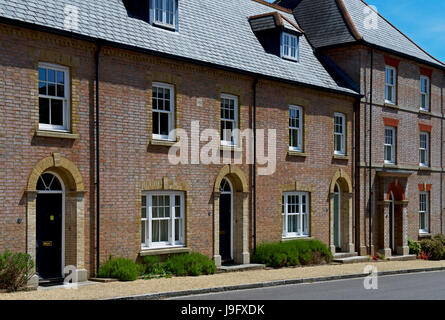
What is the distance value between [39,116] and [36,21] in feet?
7.87

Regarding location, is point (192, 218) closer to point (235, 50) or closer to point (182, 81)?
point (182, 81)

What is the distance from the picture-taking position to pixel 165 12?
20281 mm

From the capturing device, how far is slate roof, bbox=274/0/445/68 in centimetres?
2823

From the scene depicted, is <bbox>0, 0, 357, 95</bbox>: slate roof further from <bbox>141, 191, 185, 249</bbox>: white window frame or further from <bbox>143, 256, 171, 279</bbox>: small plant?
<bbox>143, 256, 171, 279</bbox>: small plant

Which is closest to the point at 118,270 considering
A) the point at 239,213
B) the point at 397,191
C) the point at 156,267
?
the point at 156,267

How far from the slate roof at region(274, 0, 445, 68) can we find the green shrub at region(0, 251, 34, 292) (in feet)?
59.3

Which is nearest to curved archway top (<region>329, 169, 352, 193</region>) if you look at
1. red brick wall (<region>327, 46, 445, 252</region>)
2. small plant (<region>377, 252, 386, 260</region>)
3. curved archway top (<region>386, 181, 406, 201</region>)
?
red brick wall (<region>327, 46, 445, 252</region>)

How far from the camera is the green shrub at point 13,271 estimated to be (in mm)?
14320

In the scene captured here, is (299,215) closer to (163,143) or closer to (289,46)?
(289,46)

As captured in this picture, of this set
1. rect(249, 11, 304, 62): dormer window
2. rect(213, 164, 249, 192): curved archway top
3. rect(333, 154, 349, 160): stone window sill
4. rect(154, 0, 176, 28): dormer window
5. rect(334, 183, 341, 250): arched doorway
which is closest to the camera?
rect(154, 0, 176, 28): dormer window

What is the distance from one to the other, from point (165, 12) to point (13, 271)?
9.89m

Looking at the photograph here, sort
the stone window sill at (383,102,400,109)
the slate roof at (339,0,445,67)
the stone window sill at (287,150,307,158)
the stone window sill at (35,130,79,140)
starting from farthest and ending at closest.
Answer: the slate roof at (339,0,445,67)
the stone window sill at (383,102,400,109)
the stone window sill at (287,150,307,158)
the stone window sill at (35,130,79,140)

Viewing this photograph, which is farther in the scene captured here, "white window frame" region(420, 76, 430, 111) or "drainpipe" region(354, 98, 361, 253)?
"white window frame" region(420, 76, 430, 111)

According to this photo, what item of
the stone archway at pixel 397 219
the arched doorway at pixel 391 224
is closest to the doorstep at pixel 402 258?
the stone archway at pixel 397 219
